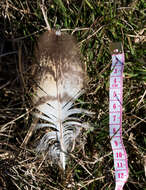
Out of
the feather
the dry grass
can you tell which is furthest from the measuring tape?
the feather

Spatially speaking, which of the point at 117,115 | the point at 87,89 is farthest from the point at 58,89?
the point at 117,115

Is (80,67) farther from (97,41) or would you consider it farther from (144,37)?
(144,37)

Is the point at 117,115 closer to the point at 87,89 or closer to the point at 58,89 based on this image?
the point at 87,89

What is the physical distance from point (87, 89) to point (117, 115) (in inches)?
13.3

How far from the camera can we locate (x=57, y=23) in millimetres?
2678

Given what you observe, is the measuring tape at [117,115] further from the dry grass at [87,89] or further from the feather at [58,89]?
the feather at [58,89]

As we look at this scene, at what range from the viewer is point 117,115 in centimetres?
247

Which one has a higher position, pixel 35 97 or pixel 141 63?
pixel 141 63

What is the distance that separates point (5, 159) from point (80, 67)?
101 centimetres

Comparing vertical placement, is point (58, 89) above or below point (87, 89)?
below

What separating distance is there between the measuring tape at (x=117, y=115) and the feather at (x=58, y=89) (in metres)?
0.26

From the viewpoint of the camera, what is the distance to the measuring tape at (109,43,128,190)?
7.95 feet

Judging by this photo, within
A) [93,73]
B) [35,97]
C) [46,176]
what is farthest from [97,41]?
[46,176]

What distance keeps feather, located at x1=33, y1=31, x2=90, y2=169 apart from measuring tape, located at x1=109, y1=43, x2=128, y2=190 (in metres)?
0.26
